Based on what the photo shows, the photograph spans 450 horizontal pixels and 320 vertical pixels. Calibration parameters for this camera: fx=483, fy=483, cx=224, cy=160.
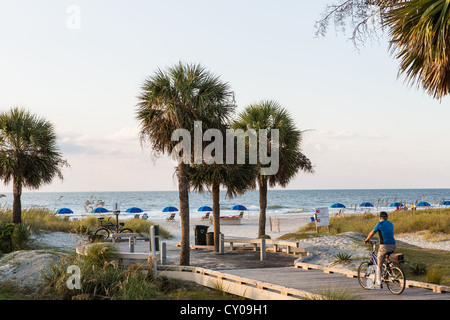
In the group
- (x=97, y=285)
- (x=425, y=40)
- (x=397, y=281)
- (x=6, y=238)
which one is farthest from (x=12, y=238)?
(x=425, y=40)

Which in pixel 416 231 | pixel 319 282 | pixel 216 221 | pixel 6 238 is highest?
pixel 216 221

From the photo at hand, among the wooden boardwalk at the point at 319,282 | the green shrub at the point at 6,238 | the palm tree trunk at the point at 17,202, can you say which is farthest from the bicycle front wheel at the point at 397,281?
the palm tree trunk at the point at 17,202

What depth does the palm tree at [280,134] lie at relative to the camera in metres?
24.9

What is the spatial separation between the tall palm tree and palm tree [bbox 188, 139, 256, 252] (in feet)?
13.9

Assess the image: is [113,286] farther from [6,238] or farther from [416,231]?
[416,231]

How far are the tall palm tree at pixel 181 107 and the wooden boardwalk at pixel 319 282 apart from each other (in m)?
3.08

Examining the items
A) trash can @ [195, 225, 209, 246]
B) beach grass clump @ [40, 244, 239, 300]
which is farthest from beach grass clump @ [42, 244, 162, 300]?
trash can @ [195, 225, 209, 246]

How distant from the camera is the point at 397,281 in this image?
10320 millimetres

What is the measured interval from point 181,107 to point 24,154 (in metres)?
11.8

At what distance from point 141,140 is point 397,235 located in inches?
787

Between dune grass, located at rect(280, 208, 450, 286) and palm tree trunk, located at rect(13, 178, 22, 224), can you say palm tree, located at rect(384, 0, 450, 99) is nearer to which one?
dune grass, located at rect(280, 208, 450, 286)

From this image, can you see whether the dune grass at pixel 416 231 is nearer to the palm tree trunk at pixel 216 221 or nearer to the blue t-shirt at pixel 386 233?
the palm tree trunk at pixel 216 221

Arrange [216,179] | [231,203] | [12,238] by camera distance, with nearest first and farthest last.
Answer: [12,238]
[216,179]
[231,203]
